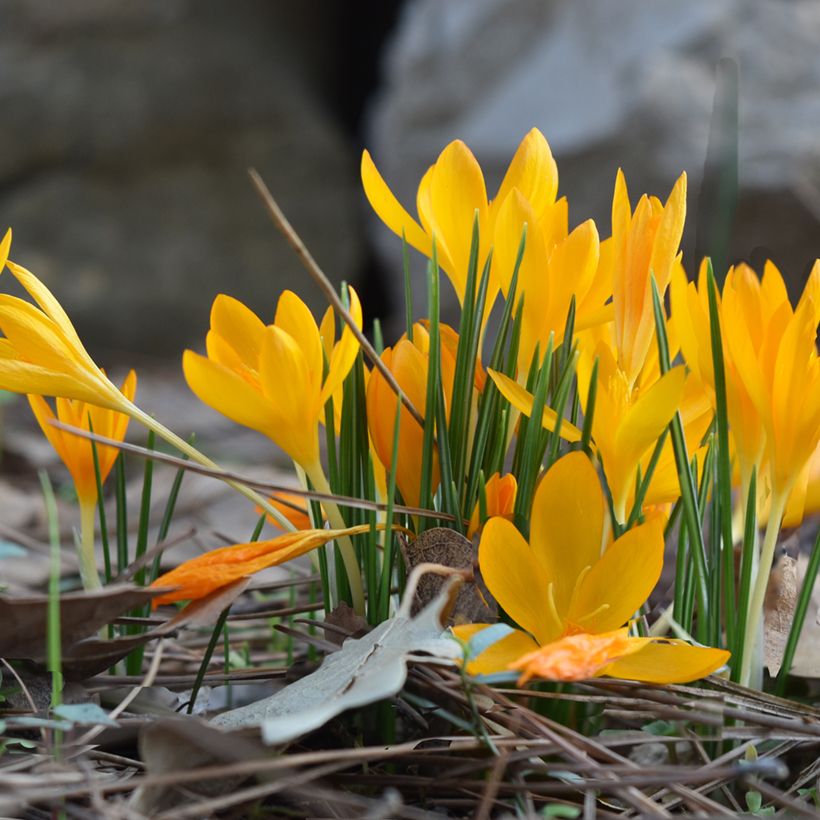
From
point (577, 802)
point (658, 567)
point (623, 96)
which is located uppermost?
point (623, 96)

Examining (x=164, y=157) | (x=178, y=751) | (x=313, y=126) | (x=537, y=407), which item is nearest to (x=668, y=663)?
(x=537, y=407)

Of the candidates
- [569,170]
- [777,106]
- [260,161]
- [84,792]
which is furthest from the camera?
[260,161]

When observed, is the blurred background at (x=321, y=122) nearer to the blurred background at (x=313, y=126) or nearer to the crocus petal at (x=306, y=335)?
the blurred background at (x=313, y=126)

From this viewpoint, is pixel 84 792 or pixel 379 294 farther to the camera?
pixel 379 294

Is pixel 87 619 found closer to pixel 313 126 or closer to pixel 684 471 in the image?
pixel 684 471

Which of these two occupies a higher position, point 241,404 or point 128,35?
point 128,35

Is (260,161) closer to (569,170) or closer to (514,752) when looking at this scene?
(569,170)

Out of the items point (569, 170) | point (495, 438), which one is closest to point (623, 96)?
point (569, 170)
